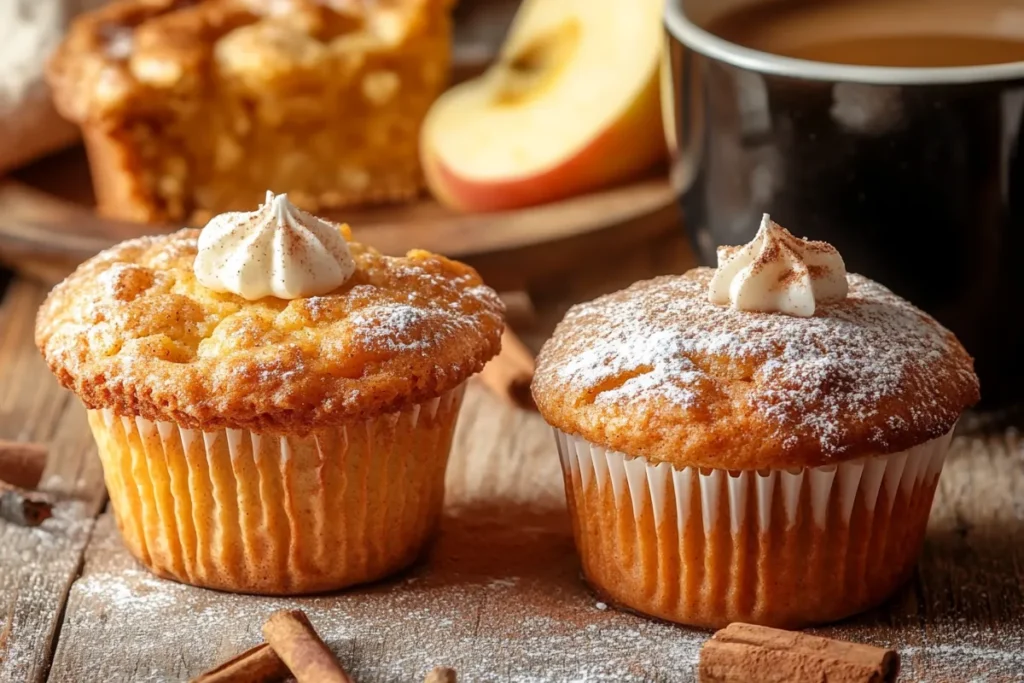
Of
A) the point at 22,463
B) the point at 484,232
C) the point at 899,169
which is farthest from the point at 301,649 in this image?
the point at 484,232

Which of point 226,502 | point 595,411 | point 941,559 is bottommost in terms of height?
point 941,559

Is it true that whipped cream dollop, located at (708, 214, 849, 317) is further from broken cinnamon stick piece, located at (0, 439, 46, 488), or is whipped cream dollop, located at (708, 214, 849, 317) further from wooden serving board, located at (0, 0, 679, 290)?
broken cinnamon stick piece, located at (0, 439, 46, 488)

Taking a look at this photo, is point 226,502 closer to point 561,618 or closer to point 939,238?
point 561,618

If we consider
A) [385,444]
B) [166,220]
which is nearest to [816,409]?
[385,444]

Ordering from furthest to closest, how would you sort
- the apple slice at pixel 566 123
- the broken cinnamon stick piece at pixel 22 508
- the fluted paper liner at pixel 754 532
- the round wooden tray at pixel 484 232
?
the apple slice at pixel 566 123 → the round wooden tray at pixel 484 232 → the broken cinnamon stick piece at pixel 22 508 → the fluted paper liner at pixel 754 532

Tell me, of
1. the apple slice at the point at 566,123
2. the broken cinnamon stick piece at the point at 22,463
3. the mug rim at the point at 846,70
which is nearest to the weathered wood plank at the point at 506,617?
the broken cinnamon stick piece at the point at 22,463

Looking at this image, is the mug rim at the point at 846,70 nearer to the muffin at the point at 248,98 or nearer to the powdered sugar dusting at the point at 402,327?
the powdered sugar dusting at the point at 402,327
